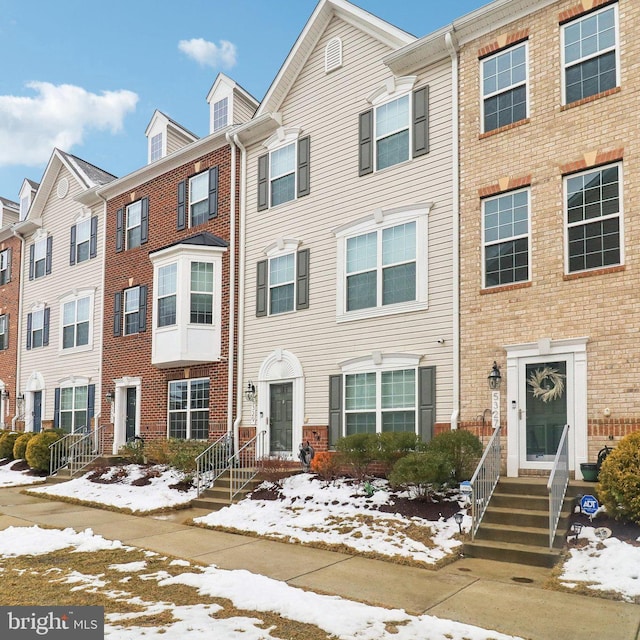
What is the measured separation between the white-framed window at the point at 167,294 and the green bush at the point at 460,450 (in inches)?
337

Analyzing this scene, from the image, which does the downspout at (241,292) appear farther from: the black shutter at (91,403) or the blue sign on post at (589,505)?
the blue sign on post at (589,505)

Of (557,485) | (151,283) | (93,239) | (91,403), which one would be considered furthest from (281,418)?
(93,239)

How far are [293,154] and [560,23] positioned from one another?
655cm

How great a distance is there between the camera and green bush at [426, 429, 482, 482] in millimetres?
10625

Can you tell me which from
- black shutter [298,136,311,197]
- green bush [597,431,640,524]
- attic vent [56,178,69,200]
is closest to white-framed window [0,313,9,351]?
attic vent [56,178,69,200]

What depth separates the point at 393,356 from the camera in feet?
42.3

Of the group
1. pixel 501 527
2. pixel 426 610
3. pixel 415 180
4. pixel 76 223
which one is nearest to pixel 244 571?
pixel 426 610

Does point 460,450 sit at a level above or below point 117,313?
below

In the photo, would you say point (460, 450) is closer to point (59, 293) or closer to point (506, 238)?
point (506, 238)

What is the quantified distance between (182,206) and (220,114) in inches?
115

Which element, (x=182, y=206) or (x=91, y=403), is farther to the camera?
(x=91, y=403)

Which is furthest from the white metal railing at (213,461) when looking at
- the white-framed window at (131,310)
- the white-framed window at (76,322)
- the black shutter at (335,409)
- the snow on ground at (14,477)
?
the white-framed window at (76,322)

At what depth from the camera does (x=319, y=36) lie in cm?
1523

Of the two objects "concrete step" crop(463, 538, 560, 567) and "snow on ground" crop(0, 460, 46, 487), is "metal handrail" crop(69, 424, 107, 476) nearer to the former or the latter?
"snow on ground" crop(0, 460, 46, 487)
